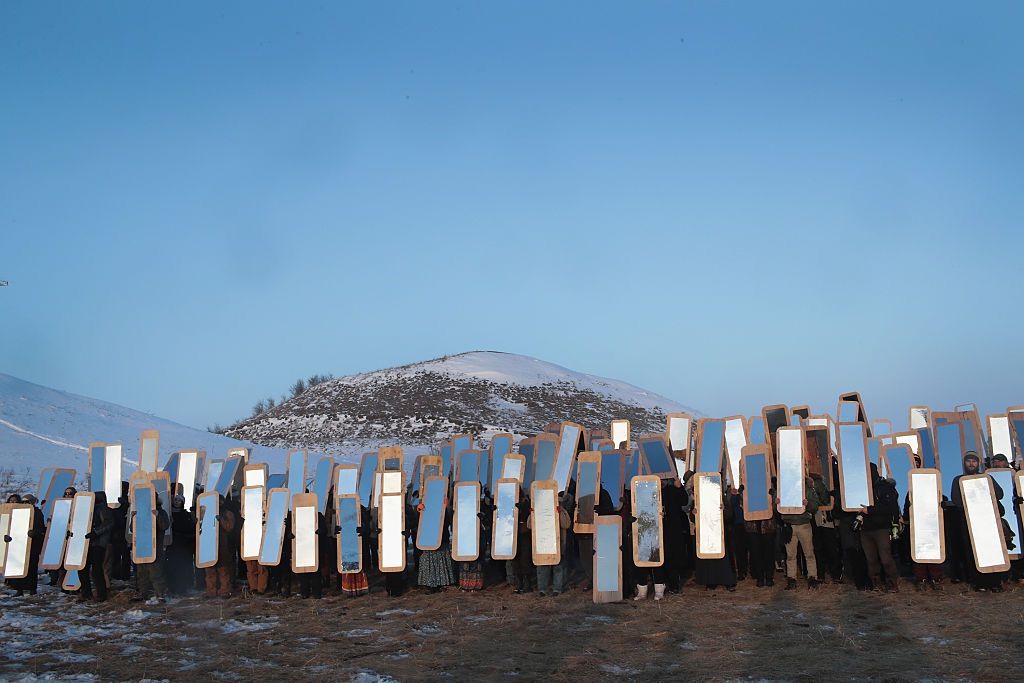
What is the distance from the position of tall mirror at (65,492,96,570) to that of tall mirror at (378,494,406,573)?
4218 mm

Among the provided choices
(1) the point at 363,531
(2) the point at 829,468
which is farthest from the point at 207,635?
(2) the point at 829,468

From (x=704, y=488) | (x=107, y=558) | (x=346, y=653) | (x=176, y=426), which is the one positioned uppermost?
(x=176, y=426)

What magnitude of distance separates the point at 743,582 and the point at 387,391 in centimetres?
5162

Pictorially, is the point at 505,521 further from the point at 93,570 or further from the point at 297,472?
the point at 93,570

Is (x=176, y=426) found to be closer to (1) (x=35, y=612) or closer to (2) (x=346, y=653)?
(1) (x=35, y=612)

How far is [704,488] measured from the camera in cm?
1227

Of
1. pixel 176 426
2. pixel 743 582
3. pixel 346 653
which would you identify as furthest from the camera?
pixel 176 426

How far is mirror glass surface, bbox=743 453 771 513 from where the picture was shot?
12.3 metres

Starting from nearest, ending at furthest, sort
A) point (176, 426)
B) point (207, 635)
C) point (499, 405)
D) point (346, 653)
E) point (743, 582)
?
point (346, 653)
point (207, 635)
point (743, 582)
point (176, 426)
point (499, 405)

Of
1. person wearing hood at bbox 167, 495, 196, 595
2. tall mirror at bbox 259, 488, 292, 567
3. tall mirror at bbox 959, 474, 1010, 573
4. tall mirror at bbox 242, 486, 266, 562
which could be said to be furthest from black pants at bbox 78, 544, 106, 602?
tall mirror at bbox 959, 474, 1010, 573

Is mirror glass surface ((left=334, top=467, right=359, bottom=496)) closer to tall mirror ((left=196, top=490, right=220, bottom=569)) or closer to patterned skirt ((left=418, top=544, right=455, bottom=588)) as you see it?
tall mirror ((left=196, top=490, right=220, bottom=569))

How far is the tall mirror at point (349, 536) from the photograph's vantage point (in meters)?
13.1

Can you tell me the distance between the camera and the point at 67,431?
28391 millimetres

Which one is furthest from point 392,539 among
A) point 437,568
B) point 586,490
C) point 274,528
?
point 586,490
